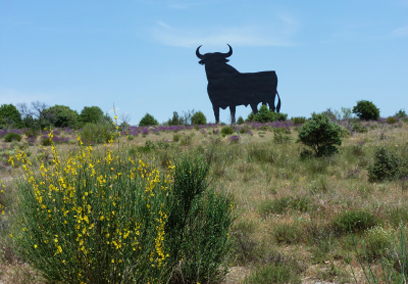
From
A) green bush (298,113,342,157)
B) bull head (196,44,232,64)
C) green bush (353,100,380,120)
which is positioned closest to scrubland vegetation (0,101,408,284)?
green bush (298,113,342,157)

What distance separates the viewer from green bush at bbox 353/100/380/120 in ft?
104

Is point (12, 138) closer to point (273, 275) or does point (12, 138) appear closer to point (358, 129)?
point (358, 129)

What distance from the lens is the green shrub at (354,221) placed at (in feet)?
20.3

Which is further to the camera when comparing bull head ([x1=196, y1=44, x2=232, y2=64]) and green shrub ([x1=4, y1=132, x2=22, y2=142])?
bull head ([x1=196, y1=44, x2=232, y2=64])

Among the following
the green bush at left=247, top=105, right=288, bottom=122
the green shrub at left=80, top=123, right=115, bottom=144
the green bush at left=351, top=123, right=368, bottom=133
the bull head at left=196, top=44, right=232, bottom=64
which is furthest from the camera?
the bull head at left=196, top=44, right=232, bottom=64

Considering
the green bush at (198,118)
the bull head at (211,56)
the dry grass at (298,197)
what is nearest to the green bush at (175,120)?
the green bush at (198,118)

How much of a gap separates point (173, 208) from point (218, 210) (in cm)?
56

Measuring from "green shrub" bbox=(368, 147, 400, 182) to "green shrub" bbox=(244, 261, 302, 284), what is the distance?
6056mm

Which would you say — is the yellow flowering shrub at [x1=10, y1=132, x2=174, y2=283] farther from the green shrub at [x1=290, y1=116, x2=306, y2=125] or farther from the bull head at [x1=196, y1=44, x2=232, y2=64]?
the bull head at [x1=196, y1=44, x2=232, y2=64]

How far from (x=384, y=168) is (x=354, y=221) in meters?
4.46

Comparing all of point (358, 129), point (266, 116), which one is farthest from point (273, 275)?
point (266, 116)

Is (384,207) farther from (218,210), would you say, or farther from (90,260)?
(90,260)

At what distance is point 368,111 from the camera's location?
104 ft

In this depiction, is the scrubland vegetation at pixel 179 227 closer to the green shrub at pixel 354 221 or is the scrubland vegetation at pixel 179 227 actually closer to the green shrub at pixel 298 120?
the green shrub at pixel 354 221
